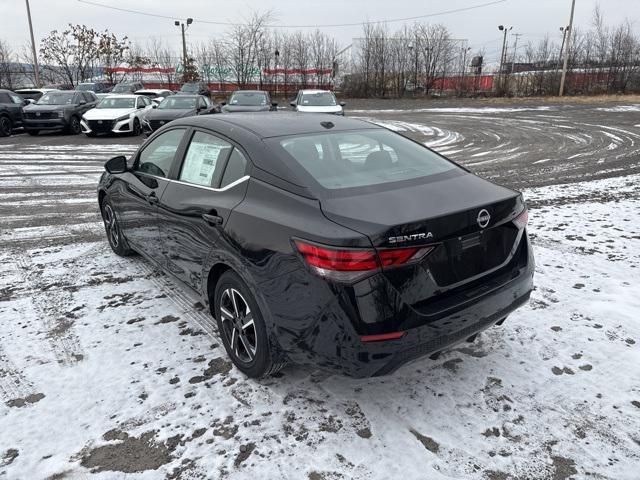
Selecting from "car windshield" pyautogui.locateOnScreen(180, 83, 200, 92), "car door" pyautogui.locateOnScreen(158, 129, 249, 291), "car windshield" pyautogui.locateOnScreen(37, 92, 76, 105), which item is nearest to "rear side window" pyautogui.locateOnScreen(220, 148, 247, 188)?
"car door" pyautogui.locateOnScreen(158, 129, 249, 291)

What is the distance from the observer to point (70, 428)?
2.71 m

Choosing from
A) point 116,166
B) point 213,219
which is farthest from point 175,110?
point 213,219

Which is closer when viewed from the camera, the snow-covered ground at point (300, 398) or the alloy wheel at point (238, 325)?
the snow-covered ground at point (300, 398)

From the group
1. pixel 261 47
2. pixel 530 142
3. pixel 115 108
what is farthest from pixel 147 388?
pixel 261 47

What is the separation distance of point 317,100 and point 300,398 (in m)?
16.3

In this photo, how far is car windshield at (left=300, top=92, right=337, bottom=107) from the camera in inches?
702

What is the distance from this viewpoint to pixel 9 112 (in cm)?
1753

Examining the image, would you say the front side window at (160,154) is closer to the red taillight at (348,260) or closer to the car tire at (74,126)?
the red taillight at (348,260)

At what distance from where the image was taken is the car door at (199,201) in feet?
10.3

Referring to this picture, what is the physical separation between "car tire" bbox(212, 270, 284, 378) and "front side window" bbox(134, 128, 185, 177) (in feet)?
4.43

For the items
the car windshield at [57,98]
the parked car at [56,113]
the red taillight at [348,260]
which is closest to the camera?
the red taillight at [348,260]

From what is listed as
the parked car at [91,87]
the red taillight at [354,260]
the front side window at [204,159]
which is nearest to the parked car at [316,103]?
the front side window at [204,159]

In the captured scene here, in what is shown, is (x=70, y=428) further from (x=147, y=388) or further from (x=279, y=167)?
(x=279, y=167)

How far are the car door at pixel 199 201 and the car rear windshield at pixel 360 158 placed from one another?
1.36 ft
